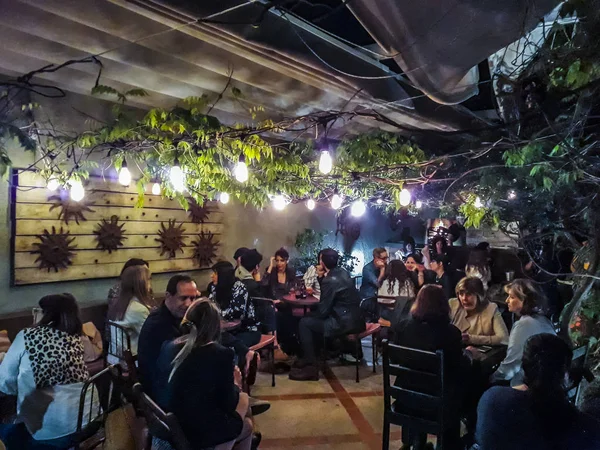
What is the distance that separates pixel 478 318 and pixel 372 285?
8.69ft

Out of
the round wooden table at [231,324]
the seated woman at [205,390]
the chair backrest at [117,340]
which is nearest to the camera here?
the seated woman at [205,390]

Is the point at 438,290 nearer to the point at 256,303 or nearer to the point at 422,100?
the point at 422,100

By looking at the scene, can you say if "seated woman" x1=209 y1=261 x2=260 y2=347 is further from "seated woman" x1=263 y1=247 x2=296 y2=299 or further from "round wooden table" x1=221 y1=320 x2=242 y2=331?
"seated woman" x1=263 y1=247 x2=296 y2=299

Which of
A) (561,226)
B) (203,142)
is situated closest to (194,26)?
(203,142)

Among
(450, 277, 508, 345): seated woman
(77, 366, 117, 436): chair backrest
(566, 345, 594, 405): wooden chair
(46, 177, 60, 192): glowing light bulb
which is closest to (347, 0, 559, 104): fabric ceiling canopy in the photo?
(566, 345, 594, 405): wooden chair

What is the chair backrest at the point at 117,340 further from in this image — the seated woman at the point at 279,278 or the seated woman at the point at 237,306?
the seated woman at the point at 279,278

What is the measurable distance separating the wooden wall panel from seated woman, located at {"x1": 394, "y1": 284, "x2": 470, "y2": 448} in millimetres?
3979

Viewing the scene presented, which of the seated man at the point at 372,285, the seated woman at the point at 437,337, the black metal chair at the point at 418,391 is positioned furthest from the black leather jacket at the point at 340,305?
the black metal chair at the point at 418,391

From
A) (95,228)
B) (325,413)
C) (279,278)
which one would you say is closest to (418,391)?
(325,413)

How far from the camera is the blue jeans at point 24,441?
8.92 feet

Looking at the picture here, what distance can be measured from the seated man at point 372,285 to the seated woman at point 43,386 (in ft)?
14.7

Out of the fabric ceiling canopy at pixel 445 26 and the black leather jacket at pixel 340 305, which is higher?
the fabric ceiling canopy at pixel 445 26

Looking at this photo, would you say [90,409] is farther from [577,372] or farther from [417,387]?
[577,372]

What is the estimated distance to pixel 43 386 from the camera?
2766 millimetres
